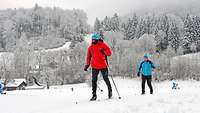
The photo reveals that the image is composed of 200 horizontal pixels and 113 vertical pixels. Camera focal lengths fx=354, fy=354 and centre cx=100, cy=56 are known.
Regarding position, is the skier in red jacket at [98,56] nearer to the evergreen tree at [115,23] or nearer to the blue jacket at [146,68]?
the blue jacket at [146,68]

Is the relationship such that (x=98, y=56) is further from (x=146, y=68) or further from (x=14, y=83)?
(x=14, y=83)

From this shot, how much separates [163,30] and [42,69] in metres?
39.8

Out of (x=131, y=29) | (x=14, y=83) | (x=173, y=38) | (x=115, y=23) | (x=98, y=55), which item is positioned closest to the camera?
(x=98, y=55)

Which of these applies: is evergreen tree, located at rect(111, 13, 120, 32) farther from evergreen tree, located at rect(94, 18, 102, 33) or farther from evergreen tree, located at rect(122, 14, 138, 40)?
evergreen tree, located at rect(122, 14, 138, 40)

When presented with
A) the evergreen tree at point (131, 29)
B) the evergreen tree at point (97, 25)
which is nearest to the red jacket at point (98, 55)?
the evergreen tree at point (131, 29)

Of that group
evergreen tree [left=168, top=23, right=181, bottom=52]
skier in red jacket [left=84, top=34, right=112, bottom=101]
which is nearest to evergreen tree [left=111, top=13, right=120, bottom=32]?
evergreen tree [left=168, top=23, right=181, bottom=52]

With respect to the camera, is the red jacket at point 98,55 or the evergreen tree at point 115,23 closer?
the red jacket at point 98,55

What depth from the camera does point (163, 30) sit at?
368ft

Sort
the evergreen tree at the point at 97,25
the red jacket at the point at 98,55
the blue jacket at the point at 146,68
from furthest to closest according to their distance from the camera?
1. the evergreen tree at the point at 97,25
2. the blue jacket at the point at 146,68
3. the red jacket at the point at 98,55

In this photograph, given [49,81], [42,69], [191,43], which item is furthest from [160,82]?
[42,69]

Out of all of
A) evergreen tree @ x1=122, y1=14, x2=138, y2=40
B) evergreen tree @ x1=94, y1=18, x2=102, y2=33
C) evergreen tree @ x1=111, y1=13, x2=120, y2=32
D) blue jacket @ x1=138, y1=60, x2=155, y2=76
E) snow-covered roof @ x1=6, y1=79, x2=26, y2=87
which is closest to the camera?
blue jacket @ x1=138, y1=60, x2=155, y2=76

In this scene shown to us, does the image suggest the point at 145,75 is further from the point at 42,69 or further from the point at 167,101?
the point at 42,69

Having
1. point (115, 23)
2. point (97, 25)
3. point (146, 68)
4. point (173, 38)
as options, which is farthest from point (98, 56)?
point (97, 25)

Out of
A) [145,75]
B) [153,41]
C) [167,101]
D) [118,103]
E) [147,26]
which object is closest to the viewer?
[118,103]
